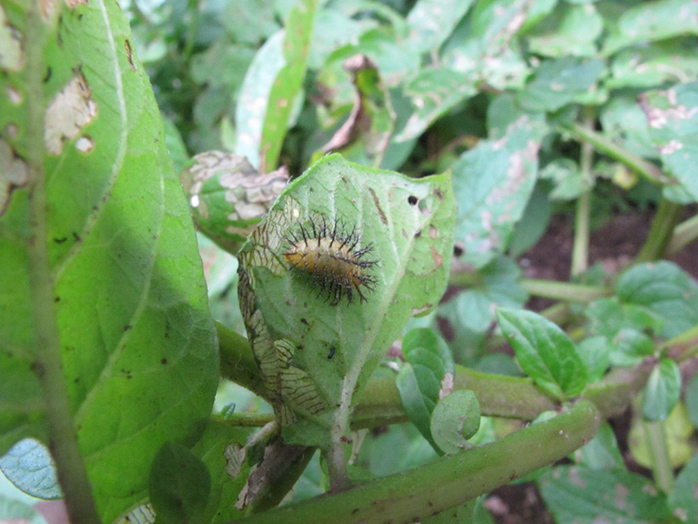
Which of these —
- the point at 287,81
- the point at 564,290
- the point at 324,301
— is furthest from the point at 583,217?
the point at 324,301

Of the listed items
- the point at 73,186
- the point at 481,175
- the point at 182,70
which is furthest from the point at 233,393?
the point at 182,70

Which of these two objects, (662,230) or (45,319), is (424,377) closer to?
(45,319)

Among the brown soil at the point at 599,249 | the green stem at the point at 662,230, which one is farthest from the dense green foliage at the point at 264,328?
the brown soil at the point at 599,249

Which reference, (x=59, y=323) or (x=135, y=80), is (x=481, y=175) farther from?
(x=59, y=323)

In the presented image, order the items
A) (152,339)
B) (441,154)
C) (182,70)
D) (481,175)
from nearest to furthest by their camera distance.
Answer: (152,339) < (481,175) < (441,154) < (182,70)

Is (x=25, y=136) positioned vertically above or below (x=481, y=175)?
above

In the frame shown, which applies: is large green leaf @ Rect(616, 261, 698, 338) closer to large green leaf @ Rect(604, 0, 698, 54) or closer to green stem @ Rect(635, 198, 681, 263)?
green stem @ Rect(635, 198, 681, 263)

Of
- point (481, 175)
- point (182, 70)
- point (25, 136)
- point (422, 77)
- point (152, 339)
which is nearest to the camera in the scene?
point (25, 136)
